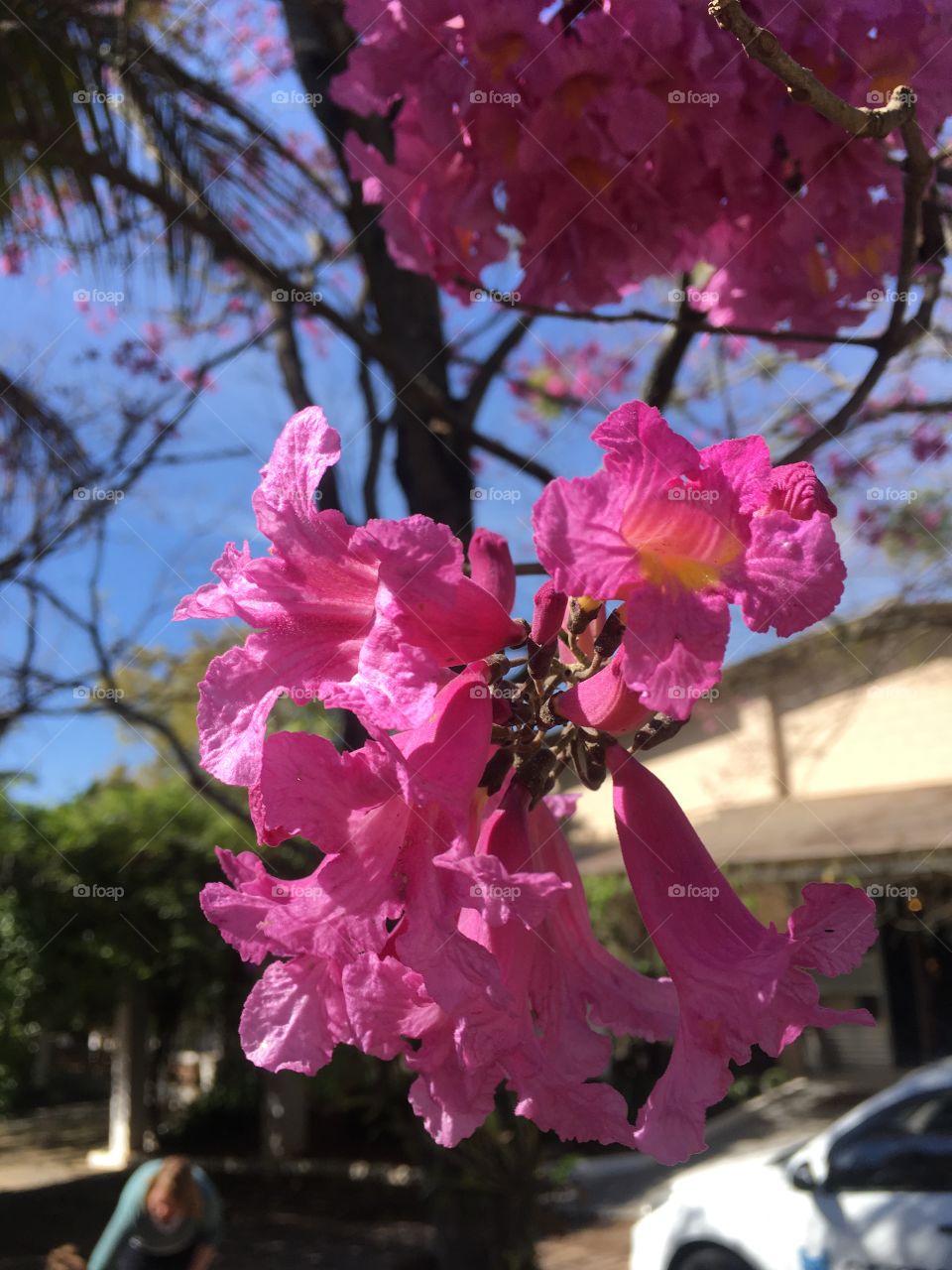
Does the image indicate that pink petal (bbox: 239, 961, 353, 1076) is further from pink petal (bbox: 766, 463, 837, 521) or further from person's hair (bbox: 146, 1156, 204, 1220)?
person's hair (bbox: 146, 1156, 204, 1220)

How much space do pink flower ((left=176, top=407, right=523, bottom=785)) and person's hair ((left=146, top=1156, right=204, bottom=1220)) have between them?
4621mm

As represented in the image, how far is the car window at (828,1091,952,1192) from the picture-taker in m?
5.52

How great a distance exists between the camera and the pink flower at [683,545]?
689 mm

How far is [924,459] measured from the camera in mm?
5945

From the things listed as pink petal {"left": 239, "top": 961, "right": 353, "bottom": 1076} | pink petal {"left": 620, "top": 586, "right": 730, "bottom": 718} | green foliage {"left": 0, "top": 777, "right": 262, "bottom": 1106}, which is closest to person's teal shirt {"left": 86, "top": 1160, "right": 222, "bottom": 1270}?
pink petal {"left": 239, "top": 961, "right": 353, "bottom": 1076}

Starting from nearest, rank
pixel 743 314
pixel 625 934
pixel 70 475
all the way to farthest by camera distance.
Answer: pixel 743 314 < pixel 70 475 < pixel 625 934

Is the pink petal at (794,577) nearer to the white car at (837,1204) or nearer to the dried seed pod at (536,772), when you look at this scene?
the dried seed pod at (536,772)

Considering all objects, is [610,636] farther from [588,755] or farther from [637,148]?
[637,148]

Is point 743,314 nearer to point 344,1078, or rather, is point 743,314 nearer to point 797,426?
point 797,426

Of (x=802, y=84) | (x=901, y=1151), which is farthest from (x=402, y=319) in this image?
(x=901, y=1151)

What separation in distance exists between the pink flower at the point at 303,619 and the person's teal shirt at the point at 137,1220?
4655mm

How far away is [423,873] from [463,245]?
45.6 inches

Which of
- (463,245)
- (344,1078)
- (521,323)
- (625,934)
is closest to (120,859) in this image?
(344,1078)

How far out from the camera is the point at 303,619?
2.71ft
